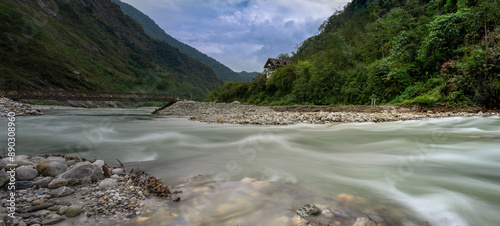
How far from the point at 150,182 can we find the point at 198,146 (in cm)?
299

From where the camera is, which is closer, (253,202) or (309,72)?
(253,202)

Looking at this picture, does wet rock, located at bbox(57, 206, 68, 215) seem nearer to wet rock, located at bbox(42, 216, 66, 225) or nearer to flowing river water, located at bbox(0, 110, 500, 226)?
wet rock, located at bbox(42, 216, 66, 225)

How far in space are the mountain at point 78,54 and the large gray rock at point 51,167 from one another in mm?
48364

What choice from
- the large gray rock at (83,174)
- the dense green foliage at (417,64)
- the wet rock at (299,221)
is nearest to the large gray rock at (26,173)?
the large gray rock at (83,174)

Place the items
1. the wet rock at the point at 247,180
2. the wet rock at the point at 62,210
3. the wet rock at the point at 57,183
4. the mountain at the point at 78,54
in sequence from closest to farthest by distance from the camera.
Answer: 1. the wet rock at the point at 62,210
2. the wet rock at the point at 57,183
3. the wet rock at the point at 247,180
4. the mountain at the point at 78,54

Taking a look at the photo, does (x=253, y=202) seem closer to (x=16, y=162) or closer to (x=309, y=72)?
(x=16, y=162)

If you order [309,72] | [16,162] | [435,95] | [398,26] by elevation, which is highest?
[398,26]

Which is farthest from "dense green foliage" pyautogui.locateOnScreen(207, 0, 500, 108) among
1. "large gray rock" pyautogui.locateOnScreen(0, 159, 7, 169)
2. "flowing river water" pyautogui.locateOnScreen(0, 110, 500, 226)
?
"large gray rock" pyautogui.locateOnScreen(0, 159, 7, 169)

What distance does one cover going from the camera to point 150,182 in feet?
8.65

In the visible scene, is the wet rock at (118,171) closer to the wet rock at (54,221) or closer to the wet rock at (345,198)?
the wet rock at (54,221)

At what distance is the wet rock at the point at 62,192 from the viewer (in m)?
2.24

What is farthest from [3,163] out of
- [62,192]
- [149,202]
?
[149,202]

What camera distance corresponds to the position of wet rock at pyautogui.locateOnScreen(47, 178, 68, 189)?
238 cm

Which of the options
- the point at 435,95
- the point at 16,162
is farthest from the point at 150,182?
the point at 435,95
